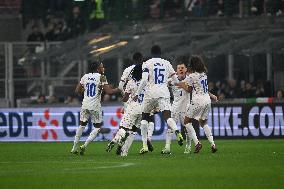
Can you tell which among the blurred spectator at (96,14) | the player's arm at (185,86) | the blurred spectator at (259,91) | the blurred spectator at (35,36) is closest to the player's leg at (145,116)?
the player's arm at (185,86)

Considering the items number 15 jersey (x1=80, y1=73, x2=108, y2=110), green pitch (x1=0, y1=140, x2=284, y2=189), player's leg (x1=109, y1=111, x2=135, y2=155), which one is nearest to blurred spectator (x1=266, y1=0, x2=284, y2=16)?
green pitch (x1=0, y1=140, x2=284, y2=189)

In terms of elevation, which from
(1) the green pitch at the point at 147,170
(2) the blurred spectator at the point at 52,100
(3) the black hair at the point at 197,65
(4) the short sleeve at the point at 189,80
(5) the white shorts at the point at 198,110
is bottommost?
(1) the green pitch at the point at 147,170

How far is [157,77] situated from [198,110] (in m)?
1.23

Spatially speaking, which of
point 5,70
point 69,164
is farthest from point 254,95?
point 69,164

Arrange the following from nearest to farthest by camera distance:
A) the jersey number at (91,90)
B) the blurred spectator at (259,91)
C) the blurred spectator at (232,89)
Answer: the jersey number at (91,90), the blurred spectator at (259,91), the blurred spectator at (232,89)

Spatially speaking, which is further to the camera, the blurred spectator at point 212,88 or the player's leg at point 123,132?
the blurred spectator at point 212,88

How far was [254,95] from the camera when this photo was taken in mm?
37312

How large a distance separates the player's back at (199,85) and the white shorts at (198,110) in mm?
141

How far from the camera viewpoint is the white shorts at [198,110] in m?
25.0

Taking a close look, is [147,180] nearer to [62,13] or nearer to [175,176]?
[175,176]

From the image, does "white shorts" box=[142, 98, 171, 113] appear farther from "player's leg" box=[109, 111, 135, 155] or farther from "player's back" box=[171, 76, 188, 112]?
"player's back" box=[171, 76, 188, 112]

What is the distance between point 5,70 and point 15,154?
50.9 ft

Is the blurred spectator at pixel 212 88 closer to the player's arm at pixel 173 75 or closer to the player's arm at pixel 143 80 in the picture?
the player's arm at pixel 173 75

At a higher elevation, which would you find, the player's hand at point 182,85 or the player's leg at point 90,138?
the player's hand at point 182,85
